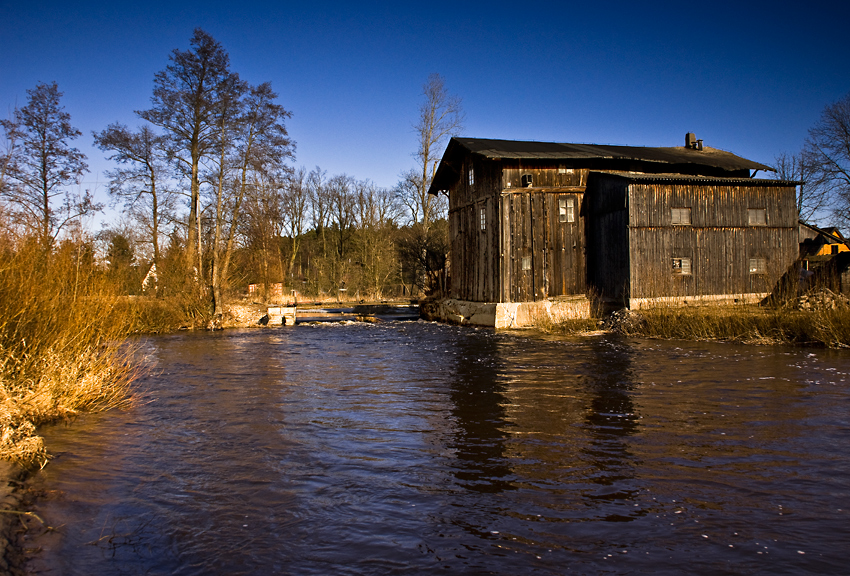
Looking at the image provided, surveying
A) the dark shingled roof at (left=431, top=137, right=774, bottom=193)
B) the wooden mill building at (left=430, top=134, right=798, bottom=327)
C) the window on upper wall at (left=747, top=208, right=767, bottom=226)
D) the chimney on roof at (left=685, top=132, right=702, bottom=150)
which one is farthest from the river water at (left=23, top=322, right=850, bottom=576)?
the chimney on roof at (left=685, top=132, right=702, bottom=150)

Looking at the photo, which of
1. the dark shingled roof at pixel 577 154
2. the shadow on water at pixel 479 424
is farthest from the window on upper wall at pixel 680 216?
the shadow on water at pixel 479 424

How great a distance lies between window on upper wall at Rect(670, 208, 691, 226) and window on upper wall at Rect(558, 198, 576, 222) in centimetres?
374

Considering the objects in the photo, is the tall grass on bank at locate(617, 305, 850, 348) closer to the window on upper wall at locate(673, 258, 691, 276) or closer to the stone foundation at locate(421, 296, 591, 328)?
the window on upper wall at locate(673, 258, 691, 276)

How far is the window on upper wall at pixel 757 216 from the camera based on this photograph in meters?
22.1

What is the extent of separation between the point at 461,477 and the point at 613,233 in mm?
17755

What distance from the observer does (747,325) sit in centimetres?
1634

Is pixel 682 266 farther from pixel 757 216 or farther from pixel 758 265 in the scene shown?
pixel 757 216

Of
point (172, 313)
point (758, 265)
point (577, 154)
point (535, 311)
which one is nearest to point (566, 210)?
point (577, 154)

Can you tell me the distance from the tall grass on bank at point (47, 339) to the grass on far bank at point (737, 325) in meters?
15.5

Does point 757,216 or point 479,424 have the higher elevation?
point 757,216

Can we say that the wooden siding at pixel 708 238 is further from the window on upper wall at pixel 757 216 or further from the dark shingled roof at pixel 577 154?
the dark shingled roof at pixel 577 154

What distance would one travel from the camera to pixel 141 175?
25312mm

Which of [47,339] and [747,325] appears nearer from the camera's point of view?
[47,339]

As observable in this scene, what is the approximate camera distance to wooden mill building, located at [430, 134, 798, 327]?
21.1 m
